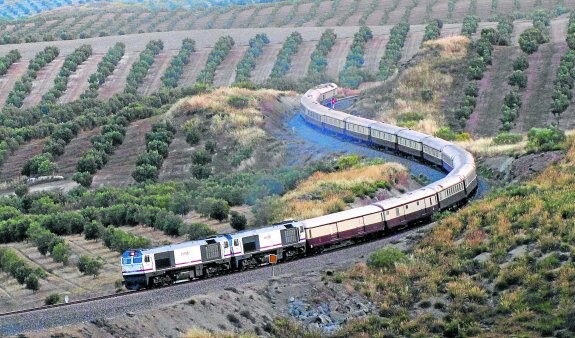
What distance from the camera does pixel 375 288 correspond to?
44.3 meters

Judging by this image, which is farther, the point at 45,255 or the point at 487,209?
the point at 45,255

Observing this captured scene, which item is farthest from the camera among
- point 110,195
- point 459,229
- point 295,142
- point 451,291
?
point 295,142

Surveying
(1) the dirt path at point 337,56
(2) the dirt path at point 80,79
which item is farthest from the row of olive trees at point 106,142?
(1) the dirt path at point 337,56

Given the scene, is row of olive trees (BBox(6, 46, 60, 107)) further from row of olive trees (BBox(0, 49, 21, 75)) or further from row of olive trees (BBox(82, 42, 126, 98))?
row of olive trees (BBox(82, 42, 126, 98))

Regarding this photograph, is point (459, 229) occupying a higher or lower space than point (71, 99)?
higher

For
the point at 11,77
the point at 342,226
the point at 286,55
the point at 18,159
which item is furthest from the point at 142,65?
the point at 342,226

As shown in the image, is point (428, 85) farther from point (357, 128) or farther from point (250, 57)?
point (250, 57)

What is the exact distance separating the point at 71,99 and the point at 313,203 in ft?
271

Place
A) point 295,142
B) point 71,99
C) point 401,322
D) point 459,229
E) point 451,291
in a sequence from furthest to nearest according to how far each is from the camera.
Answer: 1. point 71,99
2. point 295,142
3. point 459,229
4. point 451,291
5. point 401,322

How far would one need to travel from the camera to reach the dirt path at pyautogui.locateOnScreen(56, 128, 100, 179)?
94375 millimetres

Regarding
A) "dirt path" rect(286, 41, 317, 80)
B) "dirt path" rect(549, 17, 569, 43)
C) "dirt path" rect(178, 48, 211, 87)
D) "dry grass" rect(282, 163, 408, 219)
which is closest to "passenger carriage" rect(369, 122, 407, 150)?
"dry grass" rect(282, 163, 408, 219)

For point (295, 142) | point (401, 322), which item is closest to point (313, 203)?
point (401, 322)

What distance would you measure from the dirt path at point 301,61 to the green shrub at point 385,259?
9746cm

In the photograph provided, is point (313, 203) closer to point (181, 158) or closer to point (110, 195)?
point (110, 195)
